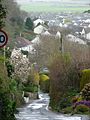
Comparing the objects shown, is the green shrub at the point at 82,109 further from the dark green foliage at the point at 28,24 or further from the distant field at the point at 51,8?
the distant field at the point at 51,8

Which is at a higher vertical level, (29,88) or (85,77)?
(85,77)

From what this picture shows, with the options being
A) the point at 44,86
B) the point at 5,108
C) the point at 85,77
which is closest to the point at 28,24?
the point at 44,86

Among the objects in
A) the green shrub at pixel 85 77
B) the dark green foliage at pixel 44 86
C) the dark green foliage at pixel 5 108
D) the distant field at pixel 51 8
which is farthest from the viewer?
the distant field at pixel 51 8

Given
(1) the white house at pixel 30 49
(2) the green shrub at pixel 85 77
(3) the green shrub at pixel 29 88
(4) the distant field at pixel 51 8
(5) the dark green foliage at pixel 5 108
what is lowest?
(1) the white house at pixel 30 49

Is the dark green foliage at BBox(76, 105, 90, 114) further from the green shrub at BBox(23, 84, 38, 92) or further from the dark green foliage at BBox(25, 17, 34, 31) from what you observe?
the dark green foliage at BBox(25, 17, 34, 31)

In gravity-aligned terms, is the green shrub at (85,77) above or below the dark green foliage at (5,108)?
below

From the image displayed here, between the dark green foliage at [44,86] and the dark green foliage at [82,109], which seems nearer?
the dark green foliage at [82,109]

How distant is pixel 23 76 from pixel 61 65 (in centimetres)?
1628

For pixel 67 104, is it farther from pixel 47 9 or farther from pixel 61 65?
pixel 47 9

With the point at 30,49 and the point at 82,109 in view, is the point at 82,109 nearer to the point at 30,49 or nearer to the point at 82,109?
the point at 82,109

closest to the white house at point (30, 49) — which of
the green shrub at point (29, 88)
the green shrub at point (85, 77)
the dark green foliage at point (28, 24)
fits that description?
the dark green foliage at point (28, 24)

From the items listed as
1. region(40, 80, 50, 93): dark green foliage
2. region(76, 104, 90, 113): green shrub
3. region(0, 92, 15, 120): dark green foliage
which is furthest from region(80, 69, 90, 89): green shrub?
region(40, 80, 50, 93): dark green foliage

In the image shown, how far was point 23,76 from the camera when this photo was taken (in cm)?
5456

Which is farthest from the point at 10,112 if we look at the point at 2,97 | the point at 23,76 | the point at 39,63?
the point at 39,63
